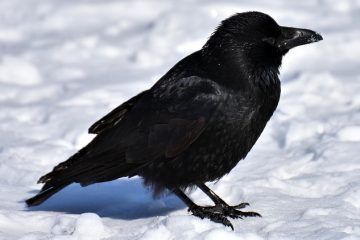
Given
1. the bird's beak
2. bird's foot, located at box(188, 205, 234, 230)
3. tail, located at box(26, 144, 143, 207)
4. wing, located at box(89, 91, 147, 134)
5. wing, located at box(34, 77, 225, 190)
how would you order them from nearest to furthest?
bird's foot, located at box(188, 205, 234, 230)
wing, located at box(34, 77, 225, 190)
tail, located at box(26, 144, 143, 207)
the bird's beak
wing, located at box(89, 91, 147, 134)

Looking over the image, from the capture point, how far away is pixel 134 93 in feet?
23.2

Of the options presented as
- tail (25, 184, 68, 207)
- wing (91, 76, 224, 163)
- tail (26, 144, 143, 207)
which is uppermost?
wing (91, 76, 224, 163)

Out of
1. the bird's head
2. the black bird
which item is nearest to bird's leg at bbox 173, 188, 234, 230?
the black bird

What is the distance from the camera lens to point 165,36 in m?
8.09

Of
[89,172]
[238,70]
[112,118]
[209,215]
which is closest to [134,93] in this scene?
[112,118]

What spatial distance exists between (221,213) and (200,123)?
1.76 ft

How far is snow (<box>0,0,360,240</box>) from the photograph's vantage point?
4.47m

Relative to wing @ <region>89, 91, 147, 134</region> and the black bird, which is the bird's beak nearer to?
the black bird

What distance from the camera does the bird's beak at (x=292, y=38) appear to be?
4.86 metres

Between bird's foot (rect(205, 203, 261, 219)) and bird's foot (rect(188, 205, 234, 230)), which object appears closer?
bird's foot (rect(188, 205, 234, 230))

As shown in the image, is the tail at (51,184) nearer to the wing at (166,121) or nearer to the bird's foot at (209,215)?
the wing at (166,121)

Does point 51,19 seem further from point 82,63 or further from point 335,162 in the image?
point 335,162

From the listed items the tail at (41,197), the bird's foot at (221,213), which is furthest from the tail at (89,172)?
the bird's foot at (221,213)

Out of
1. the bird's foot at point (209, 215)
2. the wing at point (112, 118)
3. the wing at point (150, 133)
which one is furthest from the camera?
the wing at point (112, 118)
